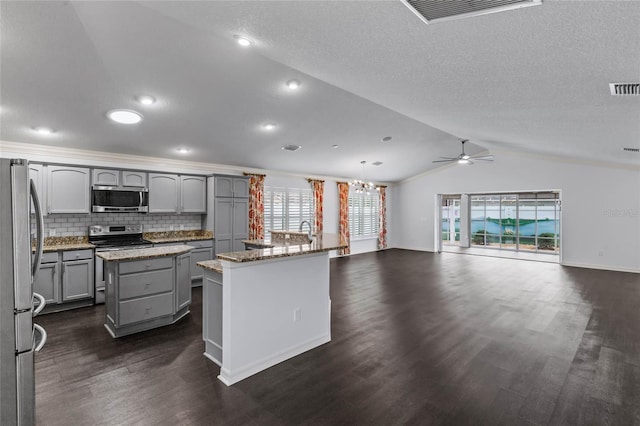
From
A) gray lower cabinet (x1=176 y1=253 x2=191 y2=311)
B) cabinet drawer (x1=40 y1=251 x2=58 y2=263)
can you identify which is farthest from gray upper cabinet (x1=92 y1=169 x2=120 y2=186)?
gray lower cabinet (x1=176 y1=253 x2=191 y2=311)

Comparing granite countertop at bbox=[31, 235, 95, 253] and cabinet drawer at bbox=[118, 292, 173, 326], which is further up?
granite countertop at bbox=[31, 235, 95, 253]

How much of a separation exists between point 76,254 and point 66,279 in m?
0.37

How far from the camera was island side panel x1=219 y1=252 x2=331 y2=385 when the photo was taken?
273cm

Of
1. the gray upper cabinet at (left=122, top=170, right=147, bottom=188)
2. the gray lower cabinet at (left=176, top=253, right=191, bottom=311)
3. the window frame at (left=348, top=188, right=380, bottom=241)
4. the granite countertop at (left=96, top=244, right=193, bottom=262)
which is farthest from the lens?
the window frame at (left=348, top=188, right=380, bottom=241)

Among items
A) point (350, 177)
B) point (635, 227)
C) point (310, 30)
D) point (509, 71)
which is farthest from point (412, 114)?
point (635, 227)

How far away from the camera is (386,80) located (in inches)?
121

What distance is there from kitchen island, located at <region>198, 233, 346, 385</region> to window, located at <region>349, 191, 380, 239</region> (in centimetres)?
677

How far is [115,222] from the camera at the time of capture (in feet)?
18.3

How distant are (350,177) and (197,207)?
500 centimetres

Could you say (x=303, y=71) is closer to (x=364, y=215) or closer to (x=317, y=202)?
(x=317, y=202)

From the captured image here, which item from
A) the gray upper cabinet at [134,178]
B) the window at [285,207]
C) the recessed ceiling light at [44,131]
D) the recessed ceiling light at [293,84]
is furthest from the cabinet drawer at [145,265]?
the window at [285,207]

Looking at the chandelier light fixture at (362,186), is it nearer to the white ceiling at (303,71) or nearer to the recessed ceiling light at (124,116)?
the white ceiling at (303,71)

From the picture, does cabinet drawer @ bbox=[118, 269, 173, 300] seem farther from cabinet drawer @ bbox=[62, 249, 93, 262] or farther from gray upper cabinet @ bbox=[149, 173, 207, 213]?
gray upper cabinet @ bbox=[149, 173, 207, 213]

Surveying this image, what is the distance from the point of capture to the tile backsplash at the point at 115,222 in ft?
16.6
